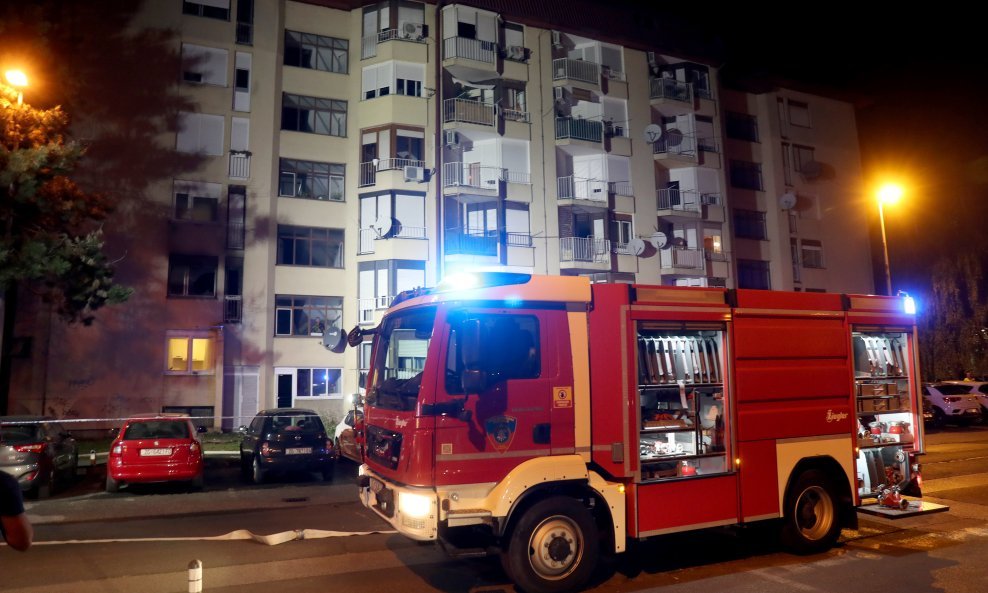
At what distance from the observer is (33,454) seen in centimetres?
1147

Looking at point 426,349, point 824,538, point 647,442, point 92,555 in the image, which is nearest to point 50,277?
point 92,555

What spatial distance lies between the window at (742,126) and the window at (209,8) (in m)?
27.5

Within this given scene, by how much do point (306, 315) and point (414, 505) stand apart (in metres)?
22.9

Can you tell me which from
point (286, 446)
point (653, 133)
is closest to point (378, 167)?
point (653, 133)

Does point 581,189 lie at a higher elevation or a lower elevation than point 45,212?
higher

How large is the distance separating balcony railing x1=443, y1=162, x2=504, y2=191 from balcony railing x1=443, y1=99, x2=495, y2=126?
2.00m

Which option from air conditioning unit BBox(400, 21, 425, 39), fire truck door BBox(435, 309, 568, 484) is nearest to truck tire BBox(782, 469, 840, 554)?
fire truck door BBox(435, 309, 568, 484)

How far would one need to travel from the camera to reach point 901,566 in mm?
→ 6836

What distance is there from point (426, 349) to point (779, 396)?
164 inches

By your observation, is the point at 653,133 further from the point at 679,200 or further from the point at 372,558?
the point at 372,558

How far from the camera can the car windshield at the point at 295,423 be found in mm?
14070

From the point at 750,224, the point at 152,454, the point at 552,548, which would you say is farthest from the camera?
the point at 750,224

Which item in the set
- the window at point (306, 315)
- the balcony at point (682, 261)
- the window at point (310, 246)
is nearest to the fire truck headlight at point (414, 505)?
the window at point (306, 315)

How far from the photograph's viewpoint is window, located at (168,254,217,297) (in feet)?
84.2
